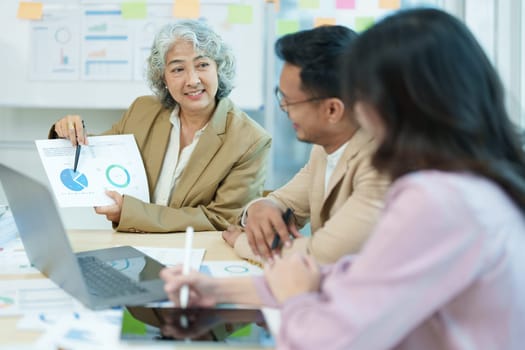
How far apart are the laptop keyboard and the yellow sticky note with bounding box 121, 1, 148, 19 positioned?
4.87 ft

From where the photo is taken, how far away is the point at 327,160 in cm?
134

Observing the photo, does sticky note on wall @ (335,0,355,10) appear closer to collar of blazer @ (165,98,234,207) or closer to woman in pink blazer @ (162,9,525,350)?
collar of blazer @ (165,98,234,207)

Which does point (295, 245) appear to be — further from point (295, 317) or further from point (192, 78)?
point (192, 78)

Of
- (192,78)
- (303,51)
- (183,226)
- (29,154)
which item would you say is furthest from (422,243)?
(29,154)

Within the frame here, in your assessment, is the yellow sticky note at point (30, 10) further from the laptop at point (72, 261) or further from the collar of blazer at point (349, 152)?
the collar of blazer at point (349, 152)

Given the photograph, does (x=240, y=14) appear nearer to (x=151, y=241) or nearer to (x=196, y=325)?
(x=151, y=241)

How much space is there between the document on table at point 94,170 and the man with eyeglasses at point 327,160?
→ 502mm

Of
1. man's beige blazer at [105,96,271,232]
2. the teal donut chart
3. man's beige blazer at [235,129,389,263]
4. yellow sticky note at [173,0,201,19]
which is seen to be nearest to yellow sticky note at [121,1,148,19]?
yellow sticky note at [173,0,201,19]

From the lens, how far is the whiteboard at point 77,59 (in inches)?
94.7

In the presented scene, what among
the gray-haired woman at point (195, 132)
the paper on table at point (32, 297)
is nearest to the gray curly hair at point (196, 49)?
the gray-haired woman at point (195, 132)

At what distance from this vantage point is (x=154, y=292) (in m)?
1.00

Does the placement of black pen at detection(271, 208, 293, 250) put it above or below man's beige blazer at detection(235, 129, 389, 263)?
below

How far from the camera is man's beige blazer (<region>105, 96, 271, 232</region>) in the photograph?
1777 mm

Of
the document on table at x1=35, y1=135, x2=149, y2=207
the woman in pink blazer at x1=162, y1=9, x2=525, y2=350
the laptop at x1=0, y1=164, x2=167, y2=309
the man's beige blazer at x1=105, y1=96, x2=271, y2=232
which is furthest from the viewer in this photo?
the man's beige blazer at x1=105, y1=96, x2=271, y2=232
